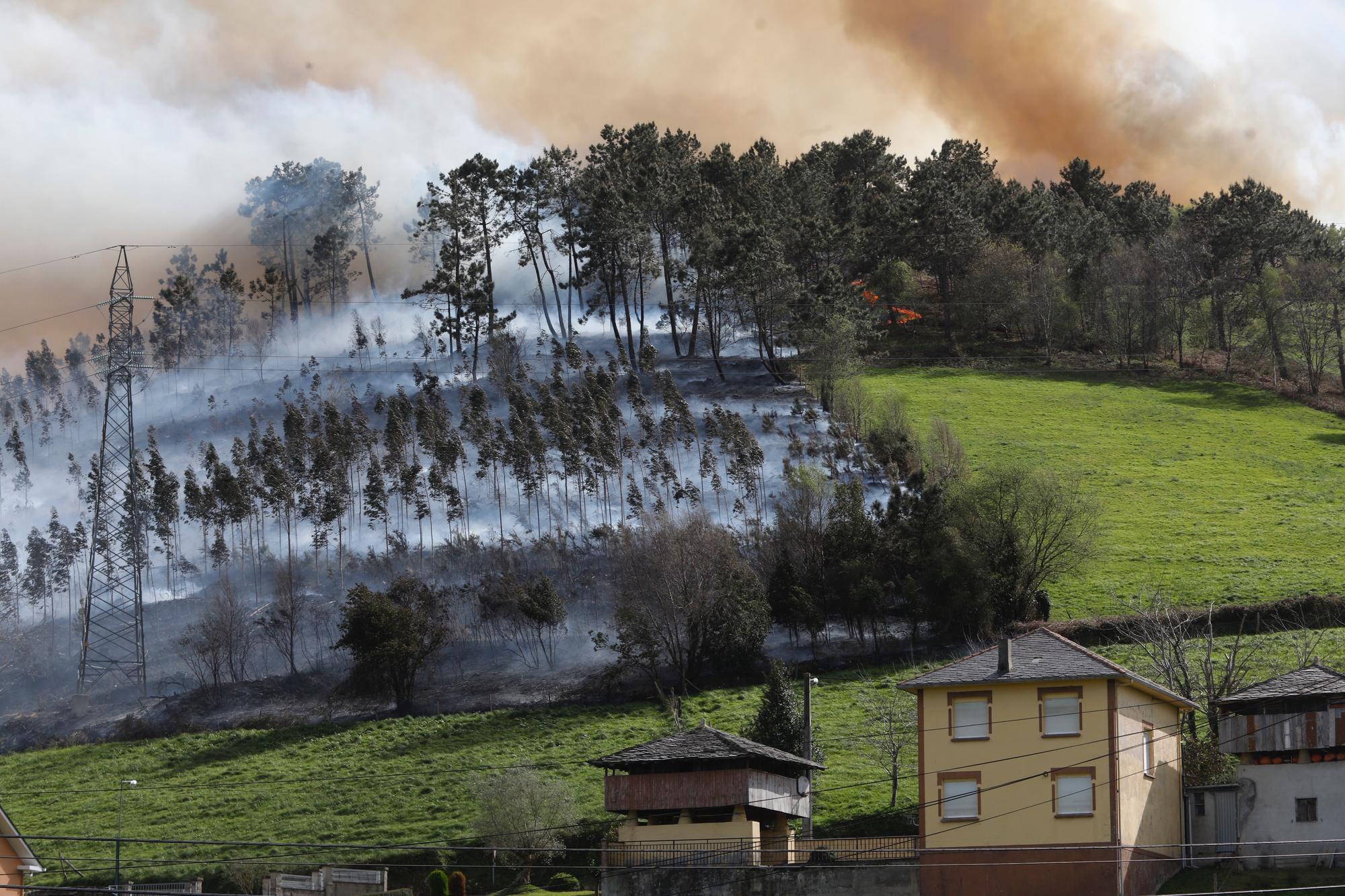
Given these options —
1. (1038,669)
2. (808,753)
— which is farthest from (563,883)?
(1038,669)

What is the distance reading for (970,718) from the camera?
4900 cm

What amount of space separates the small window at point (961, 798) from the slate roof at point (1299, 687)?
839cm

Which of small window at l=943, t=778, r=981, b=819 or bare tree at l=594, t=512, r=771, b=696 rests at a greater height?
bare tree at l=594, t=512, r=771, b=696

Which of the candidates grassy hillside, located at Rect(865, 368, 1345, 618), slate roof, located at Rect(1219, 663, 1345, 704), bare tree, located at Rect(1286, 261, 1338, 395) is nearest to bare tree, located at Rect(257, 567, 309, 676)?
grassy hillside, located at Rect(865, 368, 1345, 618)

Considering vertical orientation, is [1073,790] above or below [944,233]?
below

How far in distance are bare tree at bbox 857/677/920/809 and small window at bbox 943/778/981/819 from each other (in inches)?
280

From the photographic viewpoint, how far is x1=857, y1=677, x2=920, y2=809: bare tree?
60.3 m

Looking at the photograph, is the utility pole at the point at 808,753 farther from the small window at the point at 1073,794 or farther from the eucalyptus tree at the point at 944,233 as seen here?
the eucalyptus tree at the point at 944,233

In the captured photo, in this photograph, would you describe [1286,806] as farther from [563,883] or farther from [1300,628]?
[1300,628]

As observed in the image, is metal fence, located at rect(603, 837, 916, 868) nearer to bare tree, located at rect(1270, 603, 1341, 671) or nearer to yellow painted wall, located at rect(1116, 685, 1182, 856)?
yellow painted wall, located at rect(1116, 685, 1182, 856)

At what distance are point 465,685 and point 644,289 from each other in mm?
52261

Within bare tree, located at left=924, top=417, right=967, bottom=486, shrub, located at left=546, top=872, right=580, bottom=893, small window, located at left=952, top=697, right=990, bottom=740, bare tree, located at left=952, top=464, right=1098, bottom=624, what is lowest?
shrub, located at left=546, top=872, right=580, bottom=893

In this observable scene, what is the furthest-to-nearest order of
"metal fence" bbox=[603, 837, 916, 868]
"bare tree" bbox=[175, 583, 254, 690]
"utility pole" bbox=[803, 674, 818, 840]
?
"bare tree" bbox=[175, 583, 254, 690], "utility pole" bbox=[803, 674, 818, 840], "metal fence" bbox=[603, 837, 916, 868]

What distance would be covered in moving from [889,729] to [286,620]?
130 ft
